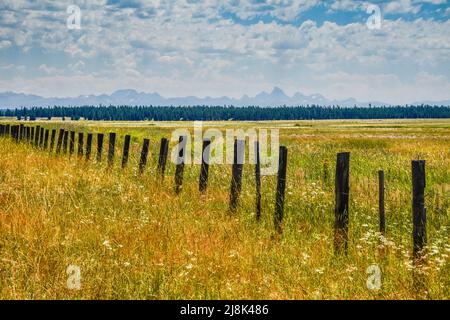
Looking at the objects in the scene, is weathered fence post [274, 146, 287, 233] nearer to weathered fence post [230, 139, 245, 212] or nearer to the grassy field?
the grassy field

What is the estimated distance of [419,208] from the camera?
748 cm

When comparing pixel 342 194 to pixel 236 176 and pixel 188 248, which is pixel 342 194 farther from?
pixel 236 176

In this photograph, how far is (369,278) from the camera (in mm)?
6617

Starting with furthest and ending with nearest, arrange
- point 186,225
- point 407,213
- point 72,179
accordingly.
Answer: point 72,179 < point 407,213 < point 186,225

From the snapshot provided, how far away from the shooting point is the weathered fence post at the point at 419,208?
740cm

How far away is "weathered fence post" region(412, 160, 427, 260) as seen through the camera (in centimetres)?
740

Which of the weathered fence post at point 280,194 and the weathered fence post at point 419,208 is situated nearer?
the weathered fence post at point 419,208

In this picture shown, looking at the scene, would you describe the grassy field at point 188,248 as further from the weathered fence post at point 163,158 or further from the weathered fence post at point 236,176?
the weathered fence post at point 163,158

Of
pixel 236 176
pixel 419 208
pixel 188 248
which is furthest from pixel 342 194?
pixel 236 176
